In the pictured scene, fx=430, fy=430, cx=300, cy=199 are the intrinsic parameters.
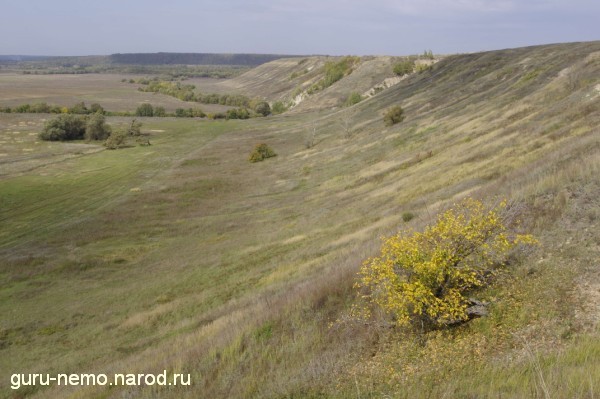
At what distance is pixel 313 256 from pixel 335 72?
456ft

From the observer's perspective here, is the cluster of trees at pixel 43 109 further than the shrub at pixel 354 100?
Yes

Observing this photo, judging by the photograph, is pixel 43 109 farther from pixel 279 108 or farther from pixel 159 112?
pixel 279 108

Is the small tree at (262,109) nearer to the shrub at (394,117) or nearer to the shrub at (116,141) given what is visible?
the shrub at (116,141)

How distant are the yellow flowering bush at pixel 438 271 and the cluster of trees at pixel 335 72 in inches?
5580

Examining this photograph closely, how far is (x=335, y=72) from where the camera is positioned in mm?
152250

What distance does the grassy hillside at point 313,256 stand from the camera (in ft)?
29.2

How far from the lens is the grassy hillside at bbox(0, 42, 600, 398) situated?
29.2ft

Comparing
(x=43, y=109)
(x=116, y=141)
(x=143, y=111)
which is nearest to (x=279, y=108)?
(x=143, y=111)

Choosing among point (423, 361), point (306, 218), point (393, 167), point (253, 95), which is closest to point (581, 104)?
point (393, 167)

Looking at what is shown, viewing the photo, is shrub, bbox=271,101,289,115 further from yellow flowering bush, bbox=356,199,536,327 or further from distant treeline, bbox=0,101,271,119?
yellow flowering bush, bbox=356,199,536,327

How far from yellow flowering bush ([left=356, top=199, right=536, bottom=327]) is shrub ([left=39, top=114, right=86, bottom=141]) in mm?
99281

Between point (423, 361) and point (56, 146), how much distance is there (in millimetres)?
94263

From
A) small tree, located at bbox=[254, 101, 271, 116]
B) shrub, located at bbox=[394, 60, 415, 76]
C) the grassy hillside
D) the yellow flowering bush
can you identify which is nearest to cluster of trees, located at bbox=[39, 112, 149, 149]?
the grassy hillside

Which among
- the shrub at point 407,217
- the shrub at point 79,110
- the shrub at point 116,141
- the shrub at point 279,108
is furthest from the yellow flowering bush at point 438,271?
the shrub at point 279,108
